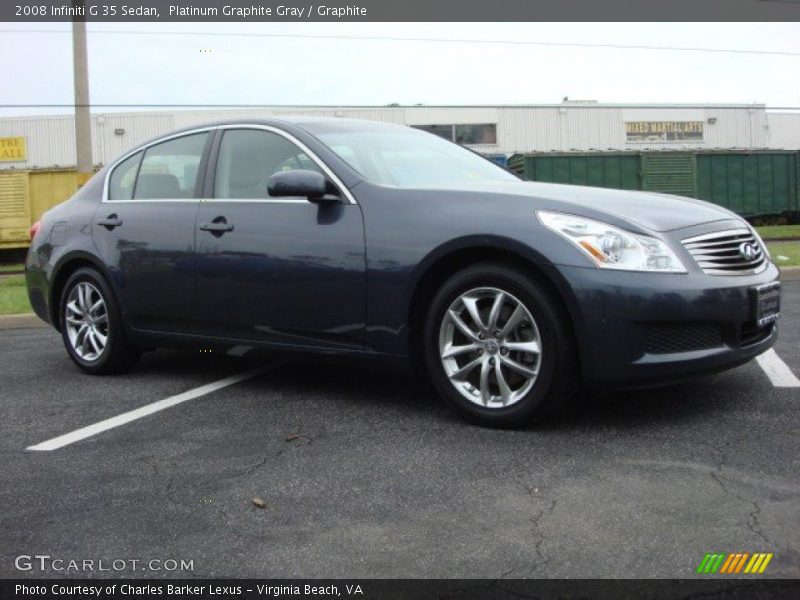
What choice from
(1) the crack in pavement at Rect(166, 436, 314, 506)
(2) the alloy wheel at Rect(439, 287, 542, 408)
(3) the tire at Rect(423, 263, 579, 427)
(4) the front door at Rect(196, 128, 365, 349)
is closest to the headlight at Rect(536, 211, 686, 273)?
(3) the tire at Rect(423, 263, 579, 427)

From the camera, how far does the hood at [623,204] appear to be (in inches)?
164

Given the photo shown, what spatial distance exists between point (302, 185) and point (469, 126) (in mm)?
29229

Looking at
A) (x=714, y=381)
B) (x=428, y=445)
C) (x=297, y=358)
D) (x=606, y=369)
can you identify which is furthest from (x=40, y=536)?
(x=714, y=381)

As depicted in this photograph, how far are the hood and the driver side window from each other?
112 cm

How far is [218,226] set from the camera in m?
5.17

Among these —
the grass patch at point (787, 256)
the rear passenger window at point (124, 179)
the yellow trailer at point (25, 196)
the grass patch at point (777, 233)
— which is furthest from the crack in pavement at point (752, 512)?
the yellow trailer at point (25, 196)

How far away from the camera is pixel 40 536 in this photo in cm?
316

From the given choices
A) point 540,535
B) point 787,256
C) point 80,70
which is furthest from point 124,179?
point 80,70

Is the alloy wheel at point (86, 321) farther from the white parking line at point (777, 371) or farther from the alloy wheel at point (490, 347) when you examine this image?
the white parking line at point (777, 371)

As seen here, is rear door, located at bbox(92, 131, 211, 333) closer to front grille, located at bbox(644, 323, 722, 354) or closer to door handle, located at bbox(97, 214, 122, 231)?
door handle, located at bbox(97, 214, 122, 231)

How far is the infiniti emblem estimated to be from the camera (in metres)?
4.30

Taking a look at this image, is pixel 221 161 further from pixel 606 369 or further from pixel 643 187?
pixel 643 187

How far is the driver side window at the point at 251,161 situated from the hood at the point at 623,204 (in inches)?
44.0
